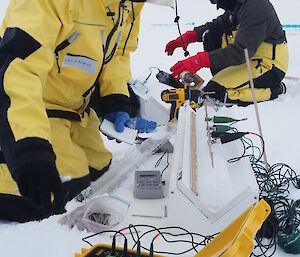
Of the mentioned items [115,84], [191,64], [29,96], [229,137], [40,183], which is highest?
[29,96]

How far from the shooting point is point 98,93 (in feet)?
7.57

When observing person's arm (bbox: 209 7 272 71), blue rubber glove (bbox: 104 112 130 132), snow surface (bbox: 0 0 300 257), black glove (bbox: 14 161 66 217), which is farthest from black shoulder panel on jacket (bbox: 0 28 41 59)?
person's arm (bbox: 209 7 272 71)

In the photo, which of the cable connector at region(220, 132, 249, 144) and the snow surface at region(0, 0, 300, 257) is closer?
the snow surface at region(0, 0, 300, 257)

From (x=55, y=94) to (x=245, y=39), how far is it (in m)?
1.86

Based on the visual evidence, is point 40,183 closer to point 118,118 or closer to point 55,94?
point 55,94

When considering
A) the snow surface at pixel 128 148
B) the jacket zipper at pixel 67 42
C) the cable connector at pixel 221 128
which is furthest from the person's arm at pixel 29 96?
the cable connector at pixel 221 128

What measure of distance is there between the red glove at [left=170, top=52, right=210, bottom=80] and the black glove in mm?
1989

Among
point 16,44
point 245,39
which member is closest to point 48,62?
point 16,44

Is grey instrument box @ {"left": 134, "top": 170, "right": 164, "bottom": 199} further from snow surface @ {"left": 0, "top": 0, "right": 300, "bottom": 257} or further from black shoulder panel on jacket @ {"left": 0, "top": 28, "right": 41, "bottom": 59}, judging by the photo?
black shoulder panel on jacket @ {"left": 0, "top": 28, "right": 41, "bottom": 59}

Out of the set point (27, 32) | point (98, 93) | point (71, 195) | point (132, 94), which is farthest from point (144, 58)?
point (27, 32)

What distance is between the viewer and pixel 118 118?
6.90 feet

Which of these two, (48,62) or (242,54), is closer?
(48,62)

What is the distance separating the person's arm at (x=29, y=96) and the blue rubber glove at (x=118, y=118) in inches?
28.4

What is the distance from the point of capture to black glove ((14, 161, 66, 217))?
3.46ft
